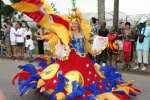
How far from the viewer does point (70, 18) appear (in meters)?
7.86

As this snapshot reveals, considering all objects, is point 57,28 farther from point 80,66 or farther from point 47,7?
point 80,66

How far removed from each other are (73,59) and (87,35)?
0.63 meters

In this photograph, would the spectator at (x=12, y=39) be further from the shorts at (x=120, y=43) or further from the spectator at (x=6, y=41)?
the shorts at (x=120, y=43)

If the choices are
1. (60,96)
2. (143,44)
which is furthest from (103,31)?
(60,96)

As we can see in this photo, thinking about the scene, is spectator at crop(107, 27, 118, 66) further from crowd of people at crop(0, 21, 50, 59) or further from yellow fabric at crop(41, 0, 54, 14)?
yellow fabric at crop(41, 0, 54, 14)

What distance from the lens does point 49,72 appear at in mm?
7680

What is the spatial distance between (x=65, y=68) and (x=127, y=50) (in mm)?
4470

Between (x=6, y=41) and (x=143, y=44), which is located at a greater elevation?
(x=143, y=44)

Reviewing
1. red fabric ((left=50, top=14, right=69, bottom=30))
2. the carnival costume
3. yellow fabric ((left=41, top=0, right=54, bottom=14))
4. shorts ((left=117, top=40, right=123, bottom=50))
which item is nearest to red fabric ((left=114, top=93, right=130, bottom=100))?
the carnival costume

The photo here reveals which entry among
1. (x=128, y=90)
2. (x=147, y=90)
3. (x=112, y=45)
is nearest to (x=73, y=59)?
(x=128, y=90)

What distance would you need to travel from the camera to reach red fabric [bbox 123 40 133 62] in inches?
461

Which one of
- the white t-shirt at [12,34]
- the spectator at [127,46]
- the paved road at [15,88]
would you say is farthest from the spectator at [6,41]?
the spectator at [127,46]

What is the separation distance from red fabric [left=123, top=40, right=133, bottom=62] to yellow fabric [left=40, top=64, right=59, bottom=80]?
4369mm

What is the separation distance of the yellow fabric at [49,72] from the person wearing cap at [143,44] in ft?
A: 13.8
